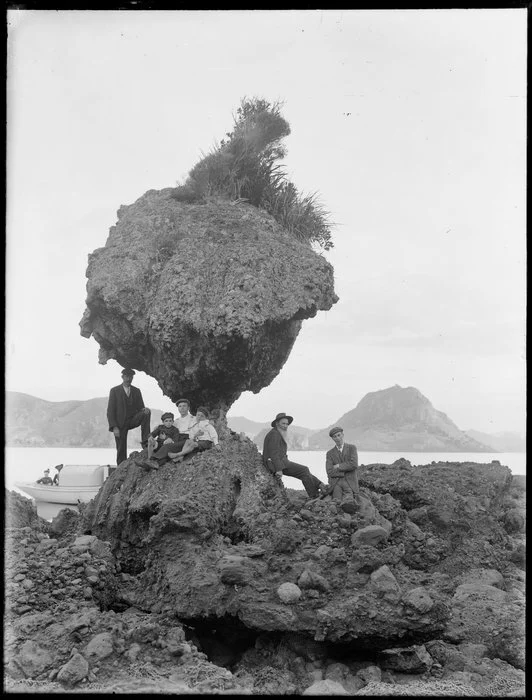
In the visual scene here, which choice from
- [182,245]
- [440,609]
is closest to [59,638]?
[440,609]

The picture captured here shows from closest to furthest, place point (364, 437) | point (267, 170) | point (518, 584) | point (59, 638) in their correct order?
point (59, 638) → point (518, 584) → point (267, 170) → point (364, 437)

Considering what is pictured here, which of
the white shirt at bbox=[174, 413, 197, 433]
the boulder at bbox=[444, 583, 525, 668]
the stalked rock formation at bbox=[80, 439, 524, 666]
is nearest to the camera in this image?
the stalked rock formation at bbox=[80, 439, 524, 666]

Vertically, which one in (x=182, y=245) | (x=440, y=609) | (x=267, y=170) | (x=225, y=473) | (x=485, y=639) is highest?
(x=267, y=170)

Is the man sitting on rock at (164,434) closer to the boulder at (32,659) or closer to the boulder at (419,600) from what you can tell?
the boulder at (32,659)

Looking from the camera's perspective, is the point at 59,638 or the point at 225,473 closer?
the point at 59,638

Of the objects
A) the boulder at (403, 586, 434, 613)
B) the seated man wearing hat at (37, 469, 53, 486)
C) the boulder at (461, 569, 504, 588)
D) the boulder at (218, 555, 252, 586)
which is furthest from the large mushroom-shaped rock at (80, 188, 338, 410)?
the boulder at (461, 569, 504, 588)

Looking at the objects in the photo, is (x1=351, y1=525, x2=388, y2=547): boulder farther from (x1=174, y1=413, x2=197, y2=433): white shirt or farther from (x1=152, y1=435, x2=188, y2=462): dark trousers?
(x1=174, y1=413, x2=197, y2=433): white shirt

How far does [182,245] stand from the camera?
14094 mm

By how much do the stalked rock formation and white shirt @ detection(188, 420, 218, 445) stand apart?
10.5 inches

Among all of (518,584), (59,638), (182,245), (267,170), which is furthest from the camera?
(267,170)

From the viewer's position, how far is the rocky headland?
9.48 meters

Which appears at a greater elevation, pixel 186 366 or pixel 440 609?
pixel 186 366

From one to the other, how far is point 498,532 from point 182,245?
806cm

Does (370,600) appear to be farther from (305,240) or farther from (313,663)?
(305,240)
